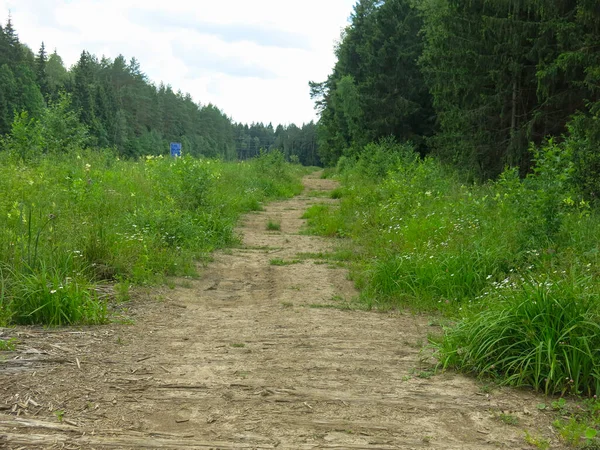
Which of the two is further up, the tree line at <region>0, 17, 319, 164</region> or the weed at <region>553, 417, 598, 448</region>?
the tree line at <region>0, 17, 319, 164</region>

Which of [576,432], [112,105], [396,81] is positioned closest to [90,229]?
[576,432]

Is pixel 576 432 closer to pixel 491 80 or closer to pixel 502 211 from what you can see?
pixel 502 211

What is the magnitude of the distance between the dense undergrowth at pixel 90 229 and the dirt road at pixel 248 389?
1.58 feet

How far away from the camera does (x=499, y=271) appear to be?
248 inches

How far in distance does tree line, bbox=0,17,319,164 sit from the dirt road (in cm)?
1210

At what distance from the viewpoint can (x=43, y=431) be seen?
9.50 feet

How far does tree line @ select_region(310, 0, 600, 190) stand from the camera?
11.9 m

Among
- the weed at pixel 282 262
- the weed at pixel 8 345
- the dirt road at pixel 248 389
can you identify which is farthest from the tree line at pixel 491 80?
the weed at pixel 8 345

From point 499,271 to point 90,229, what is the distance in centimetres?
490

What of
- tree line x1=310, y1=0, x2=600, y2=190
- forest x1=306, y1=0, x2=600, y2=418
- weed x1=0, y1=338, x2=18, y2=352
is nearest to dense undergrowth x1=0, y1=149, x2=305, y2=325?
weed x1=0, y1=338, x2=18, y2=352

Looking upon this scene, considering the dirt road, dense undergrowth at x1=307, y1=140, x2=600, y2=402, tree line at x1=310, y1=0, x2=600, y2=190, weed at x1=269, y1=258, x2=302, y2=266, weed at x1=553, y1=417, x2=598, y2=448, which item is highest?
tree line at x1=310, y1=0, x2=600, y2=190

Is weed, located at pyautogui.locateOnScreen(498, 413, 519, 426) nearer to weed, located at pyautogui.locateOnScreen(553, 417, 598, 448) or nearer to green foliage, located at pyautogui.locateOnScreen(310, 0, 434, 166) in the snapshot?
weed, located at pyautogui.locateOnScreen(553, 417, 598, 448)

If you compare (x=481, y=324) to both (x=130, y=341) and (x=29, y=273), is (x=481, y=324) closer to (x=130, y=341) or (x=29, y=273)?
(x=130, y=341)

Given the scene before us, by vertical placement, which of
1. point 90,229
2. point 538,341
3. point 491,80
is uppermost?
point 491,80
